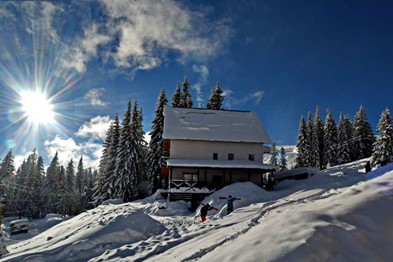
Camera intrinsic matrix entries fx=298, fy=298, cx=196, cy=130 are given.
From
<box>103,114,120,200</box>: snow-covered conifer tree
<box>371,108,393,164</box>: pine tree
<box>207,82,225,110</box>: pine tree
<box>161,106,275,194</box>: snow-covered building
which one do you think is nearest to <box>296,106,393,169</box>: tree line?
<box>371,108,393,164</box>: pine tree

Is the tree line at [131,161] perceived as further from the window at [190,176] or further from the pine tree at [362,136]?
the pine tree at [362,136]

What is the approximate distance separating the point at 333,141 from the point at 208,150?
1297 inches

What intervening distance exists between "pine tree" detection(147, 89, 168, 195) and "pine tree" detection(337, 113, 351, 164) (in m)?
33.0

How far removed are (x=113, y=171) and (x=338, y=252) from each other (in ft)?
127

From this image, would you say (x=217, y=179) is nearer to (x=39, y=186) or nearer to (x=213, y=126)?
(x=213, y=126)

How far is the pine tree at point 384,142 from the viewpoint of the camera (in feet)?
129

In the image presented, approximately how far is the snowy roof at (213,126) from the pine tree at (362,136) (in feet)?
80.2

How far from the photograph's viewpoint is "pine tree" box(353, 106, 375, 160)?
53.5 meters

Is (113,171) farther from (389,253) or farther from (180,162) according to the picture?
(389,253)

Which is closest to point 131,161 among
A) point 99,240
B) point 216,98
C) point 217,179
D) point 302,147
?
point 217,179

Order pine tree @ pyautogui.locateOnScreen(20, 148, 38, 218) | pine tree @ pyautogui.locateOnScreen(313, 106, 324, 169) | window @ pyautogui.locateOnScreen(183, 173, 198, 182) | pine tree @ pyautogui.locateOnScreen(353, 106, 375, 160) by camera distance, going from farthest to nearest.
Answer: pine tree @ pyautogui.locateOnScreen(20, 148, 38, 218) → pine tree @ pyautogui.locateOnScreen(313, 106, 324, 169) → pine tree @ pyautogui.locateOnScreen(353, 106, 375, 160) → window @ pyautogui.locateOnScreen(183, 173, 198, 182)

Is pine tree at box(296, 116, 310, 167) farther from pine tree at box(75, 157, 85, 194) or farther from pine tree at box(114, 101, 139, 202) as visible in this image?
pine tree at box(75, 157, 85, 194)

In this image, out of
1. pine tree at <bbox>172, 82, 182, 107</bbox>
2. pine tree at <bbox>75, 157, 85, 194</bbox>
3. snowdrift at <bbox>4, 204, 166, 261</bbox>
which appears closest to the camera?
snowdrift at <bbox>4, 204, 166, 261</bbox>

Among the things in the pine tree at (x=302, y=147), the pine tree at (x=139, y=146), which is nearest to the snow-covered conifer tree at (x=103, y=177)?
the pine tree at (x=139, y=146)
